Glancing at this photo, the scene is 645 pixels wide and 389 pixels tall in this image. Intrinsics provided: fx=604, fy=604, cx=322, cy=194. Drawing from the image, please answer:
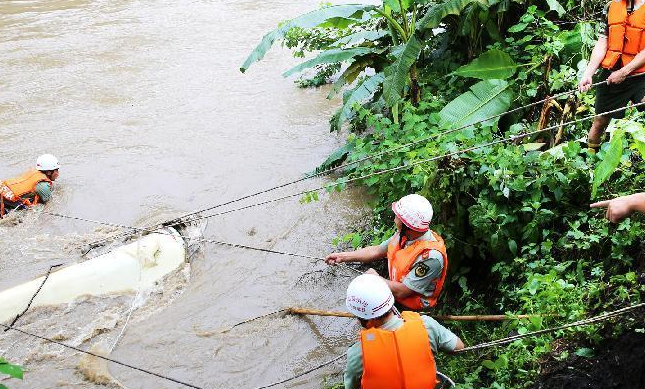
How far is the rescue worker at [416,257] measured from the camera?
365cm

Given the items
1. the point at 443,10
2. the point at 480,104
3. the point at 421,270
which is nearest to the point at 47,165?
the point at 443,10

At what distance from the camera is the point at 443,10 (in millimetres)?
5621

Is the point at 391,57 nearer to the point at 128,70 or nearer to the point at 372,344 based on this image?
the point at 372,344

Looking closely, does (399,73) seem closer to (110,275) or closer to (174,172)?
(110,275)

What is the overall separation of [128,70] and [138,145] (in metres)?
3.07

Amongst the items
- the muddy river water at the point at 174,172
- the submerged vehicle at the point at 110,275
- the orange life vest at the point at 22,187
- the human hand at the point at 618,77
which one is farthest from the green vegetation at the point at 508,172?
the orange life vest at the point at 22,187

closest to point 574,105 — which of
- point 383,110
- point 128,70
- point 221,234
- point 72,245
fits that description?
point 383,110

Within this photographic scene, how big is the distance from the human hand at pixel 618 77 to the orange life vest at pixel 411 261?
1.66m

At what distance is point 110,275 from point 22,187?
92.3 inches

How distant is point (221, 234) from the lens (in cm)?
652

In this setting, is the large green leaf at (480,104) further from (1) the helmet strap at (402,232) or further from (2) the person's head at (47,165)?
(2) the person's head at (47,165)

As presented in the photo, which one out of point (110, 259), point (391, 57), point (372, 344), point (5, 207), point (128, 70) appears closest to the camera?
point (372, 344)

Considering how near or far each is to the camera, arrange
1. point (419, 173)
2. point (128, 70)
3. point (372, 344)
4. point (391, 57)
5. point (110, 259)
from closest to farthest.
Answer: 1. point (372, 344)
2. point (419, 173)
3. point (110, 259)
4. point (391, 57)
5. point (128, 70)

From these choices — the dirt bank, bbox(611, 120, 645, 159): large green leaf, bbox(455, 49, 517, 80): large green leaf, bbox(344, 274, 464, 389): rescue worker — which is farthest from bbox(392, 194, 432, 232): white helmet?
bbox(455, 49, 517, 80): large green leaf
